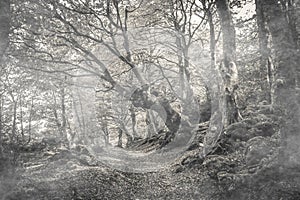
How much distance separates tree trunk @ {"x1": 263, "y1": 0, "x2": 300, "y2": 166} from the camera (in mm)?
4812

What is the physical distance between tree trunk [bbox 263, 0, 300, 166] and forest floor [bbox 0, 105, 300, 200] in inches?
11.2

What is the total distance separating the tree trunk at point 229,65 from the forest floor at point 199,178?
2.20ft

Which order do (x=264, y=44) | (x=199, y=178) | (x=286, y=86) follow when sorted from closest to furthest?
(x=286, y=86) < (x=199, y=178) < (x=264, y=44)

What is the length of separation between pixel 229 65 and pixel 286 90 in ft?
14.7

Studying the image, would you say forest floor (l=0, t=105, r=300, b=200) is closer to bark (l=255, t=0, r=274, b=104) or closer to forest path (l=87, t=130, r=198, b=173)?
forest path (l=87, t=130, r=198, b=173)

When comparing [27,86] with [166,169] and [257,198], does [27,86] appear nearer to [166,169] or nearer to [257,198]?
[166,169]

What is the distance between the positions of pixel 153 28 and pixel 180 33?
1.49 m

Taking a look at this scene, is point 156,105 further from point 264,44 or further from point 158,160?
point 264,44

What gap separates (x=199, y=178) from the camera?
668 centimetres

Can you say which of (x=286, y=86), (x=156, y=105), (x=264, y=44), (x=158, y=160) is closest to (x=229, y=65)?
(x=264, y=44)

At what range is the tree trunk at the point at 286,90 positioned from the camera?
4.81 meters

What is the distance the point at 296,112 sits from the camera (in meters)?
4.78

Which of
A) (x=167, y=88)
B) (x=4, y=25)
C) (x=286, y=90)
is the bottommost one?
(x=286, y=90)

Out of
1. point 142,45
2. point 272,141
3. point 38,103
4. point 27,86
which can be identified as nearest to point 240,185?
point 272,141
